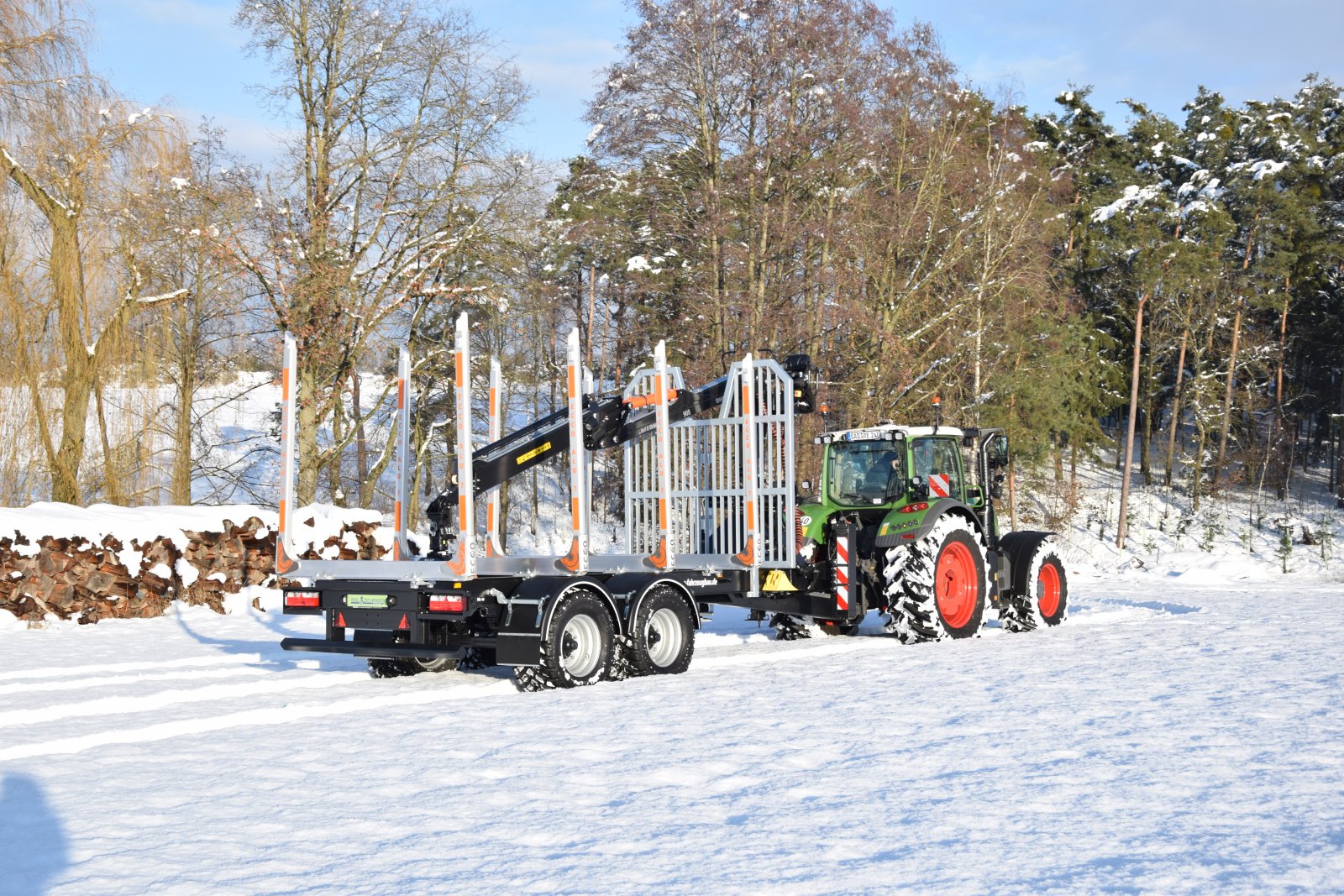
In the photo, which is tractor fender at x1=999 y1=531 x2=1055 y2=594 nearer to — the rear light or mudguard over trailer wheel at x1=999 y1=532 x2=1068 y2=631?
mudguard over trailer wheel at x1=999 y1=532 x2=1068 y2=631

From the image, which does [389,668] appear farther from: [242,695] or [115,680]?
[115,680]

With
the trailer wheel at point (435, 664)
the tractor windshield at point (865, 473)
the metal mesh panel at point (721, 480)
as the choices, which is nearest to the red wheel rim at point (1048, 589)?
the tractor windshield at point (865, 473)

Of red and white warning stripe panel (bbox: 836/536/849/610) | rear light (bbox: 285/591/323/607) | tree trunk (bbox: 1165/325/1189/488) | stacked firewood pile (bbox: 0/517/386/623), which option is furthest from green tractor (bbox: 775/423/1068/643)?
tree trunk (bbox: 1165/325/1189/488)

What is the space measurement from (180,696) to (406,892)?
16.9ft

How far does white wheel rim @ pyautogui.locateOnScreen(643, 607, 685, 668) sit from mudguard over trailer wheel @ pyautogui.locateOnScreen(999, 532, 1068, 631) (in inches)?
187

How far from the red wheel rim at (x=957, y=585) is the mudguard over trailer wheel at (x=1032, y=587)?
34.2 inches

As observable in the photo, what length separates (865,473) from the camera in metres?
12.9

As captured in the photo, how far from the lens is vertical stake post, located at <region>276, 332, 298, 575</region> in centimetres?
952

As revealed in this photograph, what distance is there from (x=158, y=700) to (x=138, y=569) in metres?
7.68

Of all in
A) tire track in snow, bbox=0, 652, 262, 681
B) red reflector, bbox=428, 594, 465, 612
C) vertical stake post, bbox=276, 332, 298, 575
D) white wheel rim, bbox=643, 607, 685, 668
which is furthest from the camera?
tire track in snow, bbox=0, 652, 262, 681

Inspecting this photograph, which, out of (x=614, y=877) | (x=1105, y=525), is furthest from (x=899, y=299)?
(x=614, y=877)

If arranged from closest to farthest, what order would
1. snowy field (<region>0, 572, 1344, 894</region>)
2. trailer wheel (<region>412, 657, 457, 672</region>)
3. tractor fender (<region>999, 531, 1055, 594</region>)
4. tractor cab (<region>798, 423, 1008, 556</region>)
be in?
1. snowy field (<region>0, 572, 1344, 894</region>)
2. trailer wheel (<region>412, 657, 457, 672</region>)
3. tractor cab (<region>798, 423, 1008, 556</region>)
4. tractor fender (<region>999, 531, 1055, 594</region>)

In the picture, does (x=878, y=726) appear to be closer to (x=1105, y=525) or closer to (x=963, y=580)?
(x=963, y=580)

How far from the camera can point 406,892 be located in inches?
171
